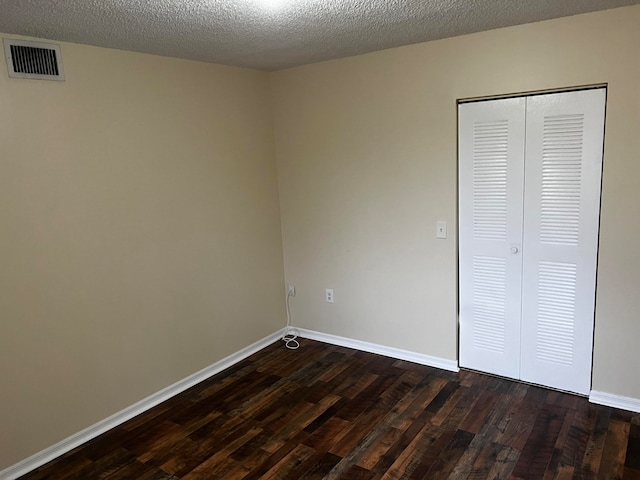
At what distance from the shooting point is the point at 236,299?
12.3 ft

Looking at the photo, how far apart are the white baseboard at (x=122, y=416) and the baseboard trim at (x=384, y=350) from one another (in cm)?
45

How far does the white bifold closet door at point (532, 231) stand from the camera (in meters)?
2.78

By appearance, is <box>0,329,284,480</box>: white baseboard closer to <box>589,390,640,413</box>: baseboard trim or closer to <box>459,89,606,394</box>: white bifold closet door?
<box>459,89,606,394</box>: white bifold closet door

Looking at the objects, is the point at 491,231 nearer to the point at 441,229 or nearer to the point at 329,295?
the point at 441,229

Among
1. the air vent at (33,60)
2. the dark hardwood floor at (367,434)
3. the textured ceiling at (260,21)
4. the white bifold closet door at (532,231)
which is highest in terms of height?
the textured ceiling at (260,21)

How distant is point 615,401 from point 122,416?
3.07 meters

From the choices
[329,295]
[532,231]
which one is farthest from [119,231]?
[532,231]

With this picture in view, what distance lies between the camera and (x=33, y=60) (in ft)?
8.07

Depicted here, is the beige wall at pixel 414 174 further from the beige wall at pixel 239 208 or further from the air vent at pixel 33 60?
the air vent at pixel 33 60

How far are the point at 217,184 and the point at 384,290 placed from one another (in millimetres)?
1530

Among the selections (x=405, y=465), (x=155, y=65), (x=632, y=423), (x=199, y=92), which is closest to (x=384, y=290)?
(x=405, y=465)

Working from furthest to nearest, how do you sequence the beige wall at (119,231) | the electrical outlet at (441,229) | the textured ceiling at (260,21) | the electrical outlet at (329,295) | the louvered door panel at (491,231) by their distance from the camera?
the electrical outlet at (329,295), the electrical outlet at (441,229), the louvered door panel at (491,231), the beige wall at (119,231), the textured ceiling at (260,21)

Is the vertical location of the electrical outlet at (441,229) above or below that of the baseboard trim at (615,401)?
above

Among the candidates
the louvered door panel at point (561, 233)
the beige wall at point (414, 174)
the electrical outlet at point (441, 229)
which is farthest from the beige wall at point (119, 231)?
the louvered door panel at point (561, 233)
